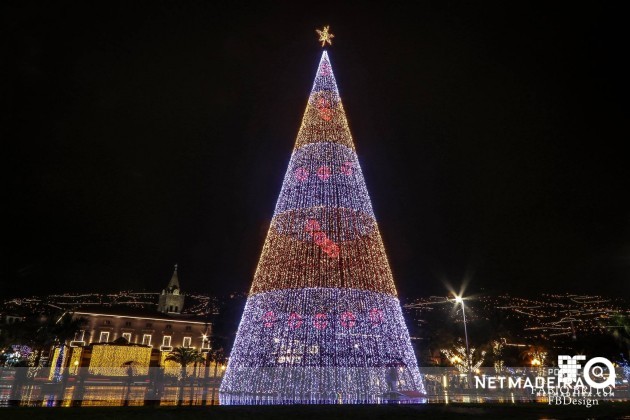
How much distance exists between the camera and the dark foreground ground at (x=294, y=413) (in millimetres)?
11625

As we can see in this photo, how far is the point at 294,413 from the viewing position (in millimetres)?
12320

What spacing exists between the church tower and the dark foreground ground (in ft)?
227

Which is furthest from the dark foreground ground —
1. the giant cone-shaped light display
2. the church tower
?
the church tower

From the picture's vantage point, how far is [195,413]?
1238cm

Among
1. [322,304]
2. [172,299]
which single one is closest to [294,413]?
[322,304]

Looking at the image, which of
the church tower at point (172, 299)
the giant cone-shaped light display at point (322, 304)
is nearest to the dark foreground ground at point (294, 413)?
the giant cone-shaped light display at point (322, 304)

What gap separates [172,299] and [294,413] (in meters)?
73.4

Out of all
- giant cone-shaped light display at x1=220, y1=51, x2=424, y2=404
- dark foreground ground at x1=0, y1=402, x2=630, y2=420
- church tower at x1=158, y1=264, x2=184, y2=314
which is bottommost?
dark foreground ground at x1=0, y1=402, x2=630, y2=420

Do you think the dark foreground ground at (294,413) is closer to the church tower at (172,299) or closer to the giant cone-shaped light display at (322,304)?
the giant cone-shaped light display at (322,304)

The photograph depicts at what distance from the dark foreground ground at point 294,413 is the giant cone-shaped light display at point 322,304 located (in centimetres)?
139

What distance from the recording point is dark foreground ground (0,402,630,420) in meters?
11.6

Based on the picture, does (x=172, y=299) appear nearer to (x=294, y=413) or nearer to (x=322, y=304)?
(x=322, y=304)

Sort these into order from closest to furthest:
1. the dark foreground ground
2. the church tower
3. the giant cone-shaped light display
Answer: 1. the dark foreground ground
2. the giant cone-shaped light display
3. the church tower

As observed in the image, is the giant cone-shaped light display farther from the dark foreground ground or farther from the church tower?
the church tower
